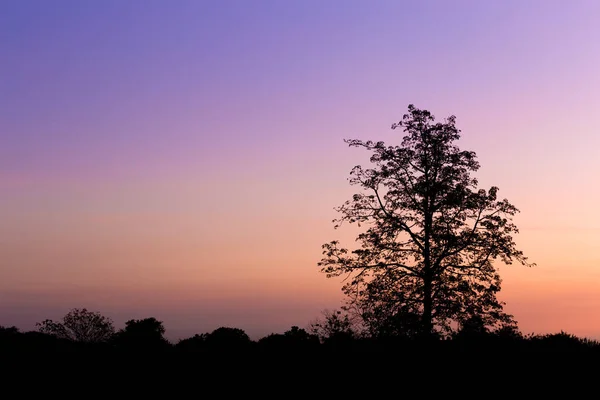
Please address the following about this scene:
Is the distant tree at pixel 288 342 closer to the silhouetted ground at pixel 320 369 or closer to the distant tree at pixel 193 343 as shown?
the silhouetted ground at pixel 320 369

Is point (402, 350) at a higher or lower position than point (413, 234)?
lower

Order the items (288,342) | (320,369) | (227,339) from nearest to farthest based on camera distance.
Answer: (320,369), (288,342), (227,339)

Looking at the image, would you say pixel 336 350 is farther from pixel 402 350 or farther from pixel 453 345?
pixel 453 345

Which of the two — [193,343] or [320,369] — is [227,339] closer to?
[193,343]

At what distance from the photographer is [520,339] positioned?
28.5 m

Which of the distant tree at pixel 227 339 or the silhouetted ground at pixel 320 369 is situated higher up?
the distant tree at pixel 227 339

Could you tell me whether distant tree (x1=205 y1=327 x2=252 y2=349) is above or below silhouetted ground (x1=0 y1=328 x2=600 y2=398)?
above

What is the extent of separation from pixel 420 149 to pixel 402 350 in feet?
60.3

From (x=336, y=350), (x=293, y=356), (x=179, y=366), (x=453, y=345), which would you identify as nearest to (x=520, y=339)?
(x=453, y=345)

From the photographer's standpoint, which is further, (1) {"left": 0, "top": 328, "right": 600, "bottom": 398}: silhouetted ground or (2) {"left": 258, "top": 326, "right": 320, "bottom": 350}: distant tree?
(2) {"left": 258, "top": 326, "right": 320, "bottom": 350}: distant tree

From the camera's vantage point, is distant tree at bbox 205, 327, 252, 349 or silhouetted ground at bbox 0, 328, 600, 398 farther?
distant tree at bbox 205, 327, 252, 349

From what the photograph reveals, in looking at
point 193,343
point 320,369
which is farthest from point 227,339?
point 320,369

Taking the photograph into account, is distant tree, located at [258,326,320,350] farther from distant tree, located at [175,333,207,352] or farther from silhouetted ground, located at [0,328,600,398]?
distant tree, located at [175,333,207,352]

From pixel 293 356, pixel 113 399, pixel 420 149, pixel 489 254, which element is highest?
pixel 420 149
